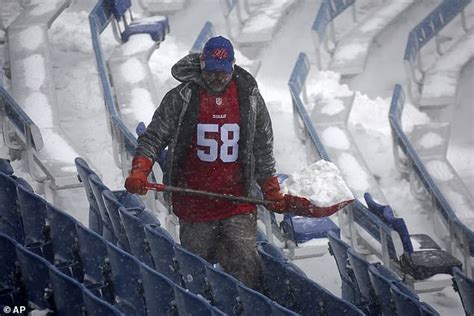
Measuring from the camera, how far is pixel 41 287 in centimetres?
380

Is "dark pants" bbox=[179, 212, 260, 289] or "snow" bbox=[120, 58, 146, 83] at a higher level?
"snow" bbox=[120, 58, 146, 83]

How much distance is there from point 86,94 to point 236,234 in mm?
3870

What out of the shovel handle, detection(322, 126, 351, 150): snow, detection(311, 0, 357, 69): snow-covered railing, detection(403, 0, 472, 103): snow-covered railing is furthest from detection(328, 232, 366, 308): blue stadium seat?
detection(403, 0, 472, 103): snow-covered railing

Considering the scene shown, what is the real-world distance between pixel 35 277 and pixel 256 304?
92 cm

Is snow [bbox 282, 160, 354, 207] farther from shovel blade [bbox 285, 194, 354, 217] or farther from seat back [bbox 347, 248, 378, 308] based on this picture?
seat back [bbox 347, 248, 378, 308]

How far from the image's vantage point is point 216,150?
14.1ft

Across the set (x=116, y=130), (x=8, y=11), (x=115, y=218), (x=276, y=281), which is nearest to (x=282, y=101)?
(x=116, y=130)

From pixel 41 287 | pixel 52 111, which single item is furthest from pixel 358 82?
pixel 41 287

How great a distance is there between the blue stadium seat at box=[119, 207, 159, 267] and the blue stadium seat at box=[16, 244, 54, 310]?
0.77 metres

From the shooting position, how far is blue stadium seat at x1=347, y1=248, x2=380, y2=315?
4.47 meters

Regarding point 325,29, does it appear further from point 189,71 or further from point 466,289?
point 189,71

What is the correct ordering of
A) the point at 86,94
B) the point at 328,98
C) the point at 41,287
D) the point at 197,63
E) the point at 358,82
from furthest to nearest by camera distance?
the point at 358,82
the point at 328,98
the point at 86,94
the point at 197,63
the point at 41,287

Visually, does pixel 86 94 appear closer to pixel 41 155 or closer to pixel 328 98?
pixel 41 155

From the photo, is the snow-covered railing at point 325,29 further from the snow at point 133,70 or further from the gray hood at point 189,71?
the gray hood at point 189,71
